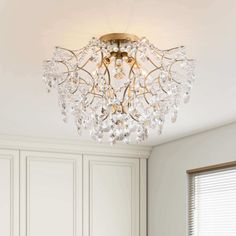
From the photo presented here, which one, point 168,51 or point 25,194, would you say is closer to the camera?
point 168,51

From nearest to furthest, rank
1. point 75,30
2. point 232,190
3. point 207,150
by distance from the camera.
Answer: point 75,30
point 232,190
point 207,150

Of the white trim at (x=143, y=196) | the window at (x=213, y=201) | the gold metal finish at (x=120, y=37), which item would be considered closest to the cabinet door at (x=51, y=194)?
the white trim at (x=143, y=196)

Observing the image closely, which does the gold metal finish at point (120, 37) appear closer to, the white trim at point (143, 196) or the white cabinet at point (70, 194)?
the white cabinet at point (70, 194)

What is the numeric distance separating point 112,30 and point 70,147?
320 centimetres

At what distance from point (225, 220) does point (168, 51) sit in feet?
8.51

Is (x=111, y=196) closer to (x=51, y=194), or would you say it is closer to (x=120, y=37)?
(x=51, y=194)

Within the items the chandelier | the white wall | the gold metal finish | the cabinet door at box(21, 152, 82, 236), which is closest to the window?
the white wall

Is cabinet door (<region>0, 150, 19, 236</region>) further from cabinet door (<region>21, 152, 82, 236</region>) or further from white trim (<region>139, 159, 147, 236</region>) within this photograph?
white trim (<region>139, 159, 147, 236</region>)

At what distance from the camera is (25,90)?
3580 mm

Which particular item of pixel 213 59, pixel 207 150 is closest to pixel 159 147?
pixel 207 150

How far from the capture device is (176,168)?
5.54 metres

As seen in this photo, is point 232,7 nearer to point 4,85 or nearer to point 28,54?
point 28,54

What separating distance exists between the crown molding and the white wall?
0.21 m

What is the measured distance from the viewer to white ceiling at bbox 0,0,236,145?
225cm
